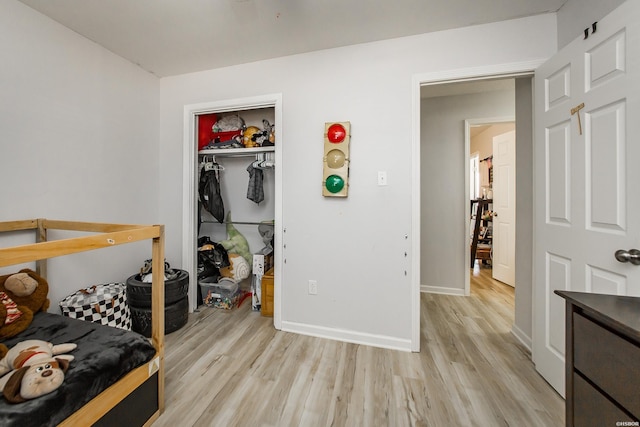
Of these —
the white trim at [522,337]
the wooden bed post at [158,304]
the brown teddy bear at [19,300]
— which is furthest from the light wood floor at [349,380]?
the brown teddy bear at [19,300]

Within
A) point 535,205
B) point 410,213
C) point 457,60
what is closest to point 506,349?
point 535,205

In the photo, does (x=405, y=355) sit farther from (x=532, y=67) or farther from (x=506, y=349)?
(x=532, y=67)

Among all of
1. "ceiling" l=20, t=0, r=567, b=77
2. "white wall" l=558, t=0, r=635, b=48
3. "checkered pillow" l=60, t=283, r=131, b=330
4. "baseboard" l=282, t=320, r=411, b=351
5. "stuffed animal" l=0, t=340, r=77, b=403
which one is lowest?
"baseboard" l=282, t=320, r=411, b=351

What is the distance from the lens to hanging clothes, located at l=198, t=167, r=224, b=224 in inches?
102

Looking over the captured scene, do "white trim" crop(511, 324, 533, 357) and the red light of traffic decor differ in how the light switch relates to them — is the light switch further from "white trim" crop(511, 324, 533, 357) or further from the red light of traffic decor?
"white trim" crop(511, 324, 533, 357)

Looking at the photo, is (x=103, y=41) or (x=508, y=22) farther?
(x=103, y=41)

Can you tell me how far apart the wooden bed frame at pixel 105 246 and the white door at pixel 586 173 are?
2.19 m

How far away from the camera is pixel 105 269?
6.70 ft

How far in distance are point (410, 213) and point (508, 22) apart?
1475mm

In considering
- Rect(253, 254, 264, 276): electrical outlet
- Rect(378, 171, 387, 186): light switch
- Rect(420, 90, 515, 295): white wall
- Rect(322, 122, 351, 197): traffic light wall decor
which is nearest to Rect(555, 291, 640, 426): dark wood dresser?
Rect(378, 171, 387, 186): light switch

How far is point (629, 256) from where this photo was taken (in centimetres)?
98

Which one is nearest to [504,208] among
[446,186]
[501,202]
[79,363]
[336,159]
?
[501,202]

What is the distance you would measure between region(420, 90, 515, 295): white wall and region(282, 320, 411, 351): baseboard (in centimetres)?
143

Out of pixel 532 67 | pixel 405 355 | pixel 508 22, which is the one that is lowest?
pixel 405 355
